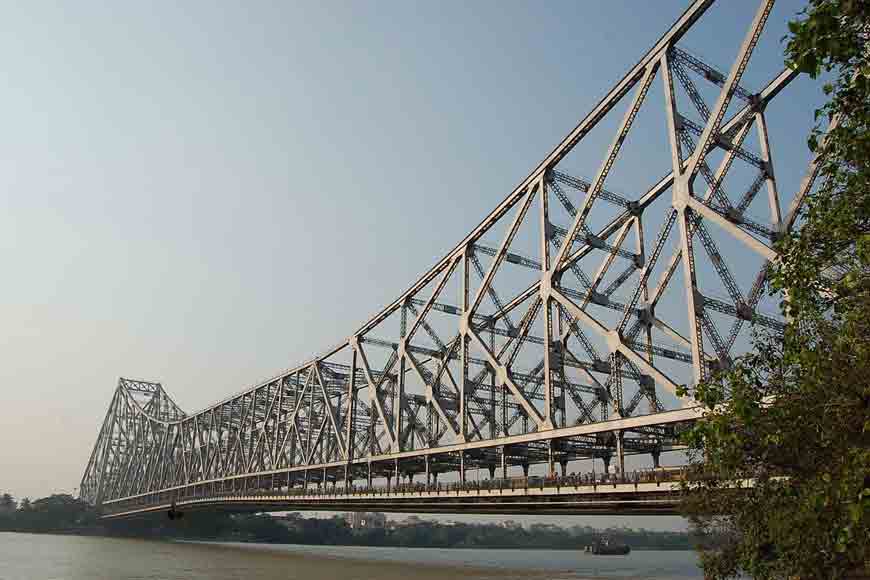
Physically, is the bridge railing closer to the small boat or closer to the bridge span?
the bridge span

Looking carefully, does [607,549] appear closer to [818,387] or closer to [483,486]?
[483,486]

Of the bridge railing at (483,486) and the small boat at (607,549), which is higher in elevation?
the bridge railing at (483,486)

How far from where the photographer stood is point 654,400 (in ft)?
137

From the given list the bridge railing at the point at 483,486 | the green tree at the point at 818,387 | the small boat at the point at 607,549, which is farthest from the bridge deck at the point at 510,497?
the small boat at the point at 607,549

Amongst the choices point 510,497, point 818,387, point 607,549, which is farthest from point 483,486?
point 607,549

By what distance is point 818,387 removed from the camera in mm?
14141

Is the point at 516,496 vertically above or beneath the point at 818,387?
beneath

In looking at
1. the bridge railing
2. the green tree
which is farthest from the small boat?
the green tree

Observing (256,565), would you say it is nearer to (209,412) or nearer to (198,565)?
(198,565)

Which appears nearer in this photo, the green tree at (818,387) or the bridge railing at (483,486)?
the green tree at (818,387)

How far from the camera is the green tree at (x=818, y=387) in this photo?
10.1 metres

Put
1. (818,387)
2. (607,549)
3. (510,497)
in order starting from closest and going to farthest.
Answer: (818,387)
(510,497)
(607,549)

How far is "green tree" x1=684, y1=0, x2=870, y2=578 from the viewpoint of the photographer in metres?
10.1

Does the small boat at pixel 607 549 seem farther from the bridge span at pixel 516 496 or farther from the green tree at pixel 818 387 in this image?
the green tree at pixel 818 387
